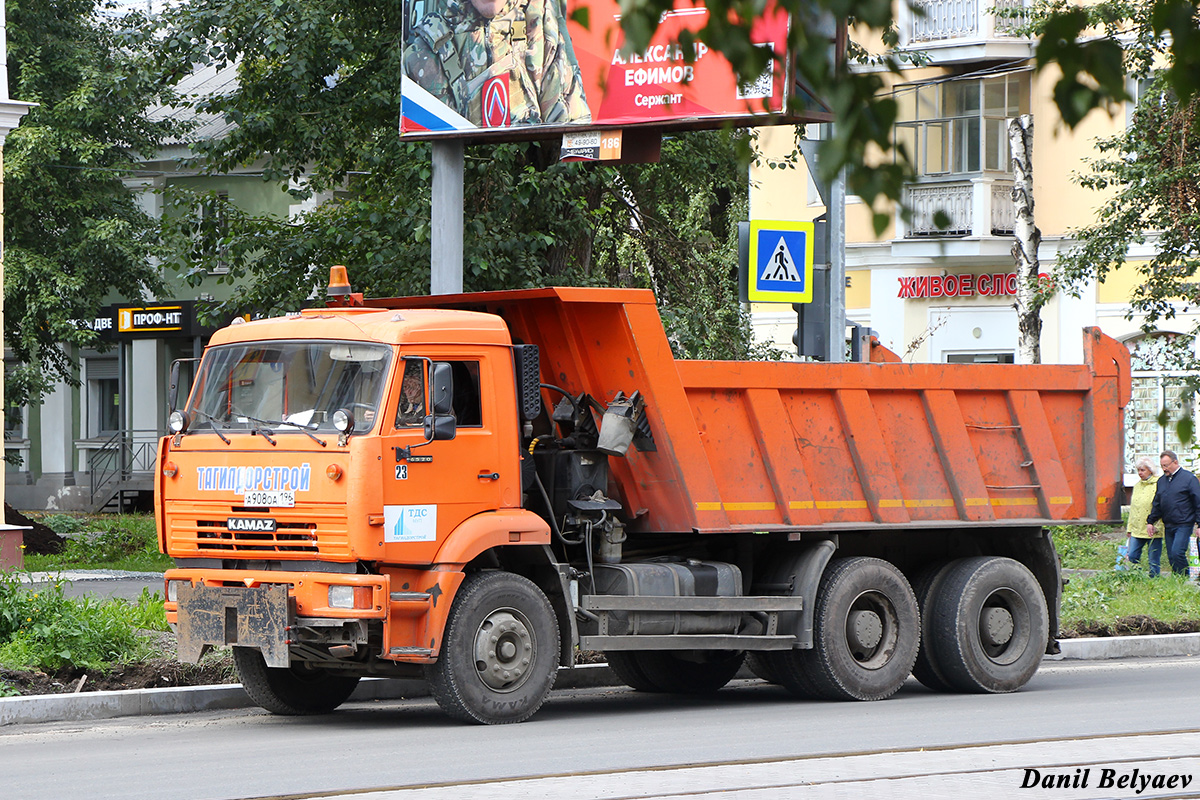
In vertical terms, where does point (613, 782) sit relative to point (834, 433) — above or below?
below

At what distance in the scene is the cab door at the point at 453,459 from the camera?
10008 millimetres

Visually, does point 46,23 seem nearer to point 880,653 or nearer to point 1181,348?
point 1181,348

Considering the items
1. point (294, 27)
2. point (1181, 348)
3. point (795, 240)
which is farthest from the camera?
point (1181, 348)

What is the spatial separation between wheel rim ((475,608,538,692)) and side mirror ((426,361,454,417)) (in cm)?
113

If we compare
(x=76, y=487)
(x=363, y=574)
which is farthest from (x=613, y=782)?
(x=76, y=487)

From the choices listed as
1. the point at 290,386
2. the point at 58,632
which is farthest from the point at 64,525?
the point at 290,386

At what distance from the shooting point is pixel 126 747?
9.72 m

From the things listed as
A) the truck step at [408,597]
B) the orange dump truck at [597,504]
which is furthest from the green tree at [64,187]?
the truck step at [408,597]

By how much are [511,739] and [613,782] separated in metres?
1.65

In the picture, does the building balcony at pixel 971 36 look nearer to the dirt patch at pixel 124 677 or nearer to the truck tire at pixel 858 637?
the truck tire at pixel 858 637

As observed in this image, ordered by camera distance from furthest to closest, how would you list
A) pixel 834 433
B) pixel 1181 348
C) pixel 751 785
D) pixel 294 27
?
pixel 1181 348 < pixel 294 27 < pixel 834 433 < pixel 751 785

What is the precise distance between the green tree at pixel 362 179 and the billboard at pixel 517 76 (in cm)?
376

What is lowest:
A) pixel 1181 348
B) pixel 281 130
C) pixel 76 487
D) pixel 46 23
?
pixel 76 487

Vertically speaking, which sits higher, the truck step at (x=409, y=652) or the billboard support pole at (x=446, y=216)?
the billboard support pole at (x=446, y=216)
